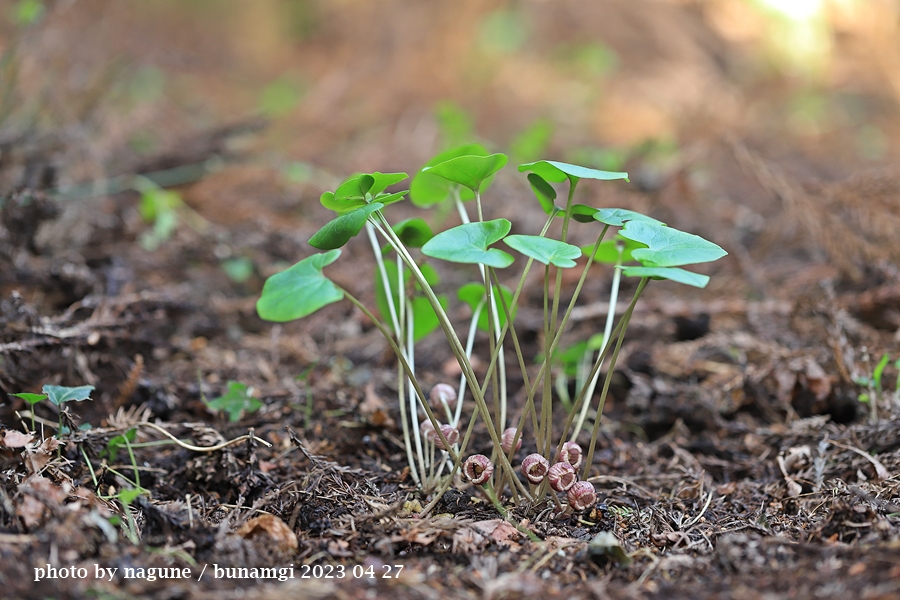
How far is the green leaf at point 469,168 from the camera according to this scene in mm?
1363

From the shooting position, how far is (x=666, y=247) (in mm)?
1327

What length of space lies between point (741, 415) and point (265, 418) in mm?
1540

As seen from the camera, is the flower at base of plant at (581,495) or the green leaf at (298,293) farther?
the flower at base of plant at (581,495)

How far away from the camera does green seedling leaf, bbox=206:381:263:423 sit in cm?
181

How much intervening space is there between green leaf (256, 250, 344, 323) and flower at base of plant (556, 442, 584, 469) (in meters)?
0.68

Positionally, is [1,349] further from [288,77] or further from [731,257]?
[288,77]

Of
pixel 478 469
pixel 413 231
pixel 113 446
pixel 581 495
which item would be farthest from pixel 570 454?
pixel 113 446

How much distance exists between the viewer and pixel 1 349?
65.5 inches

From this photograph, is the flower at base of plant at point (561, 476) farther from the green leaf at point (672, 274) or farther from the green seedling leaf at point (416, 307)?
the green seedling leaf at point (416, 307)

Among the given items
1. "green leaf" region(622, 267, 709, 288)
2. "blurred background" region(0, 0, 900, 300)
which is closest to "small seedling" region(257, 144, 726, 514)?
"green leaf" region(622, 267, 709, 288)

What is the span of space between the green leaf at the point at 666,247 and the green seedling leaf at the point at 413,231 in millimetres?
530

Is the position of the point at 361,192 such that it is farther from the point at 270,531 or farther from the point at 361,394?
the point at 361,394

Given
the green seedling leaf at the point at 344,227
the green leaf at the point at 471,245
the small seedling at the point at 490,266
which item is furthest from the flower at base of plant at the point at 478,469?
the green seedling leaf at the point at 344,227

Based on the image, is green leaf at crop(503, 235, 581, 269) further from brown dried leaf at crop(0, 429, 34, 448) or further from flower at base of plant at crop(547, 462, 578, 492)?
brown dried leaf at crop(0, 429, 34, 448)
